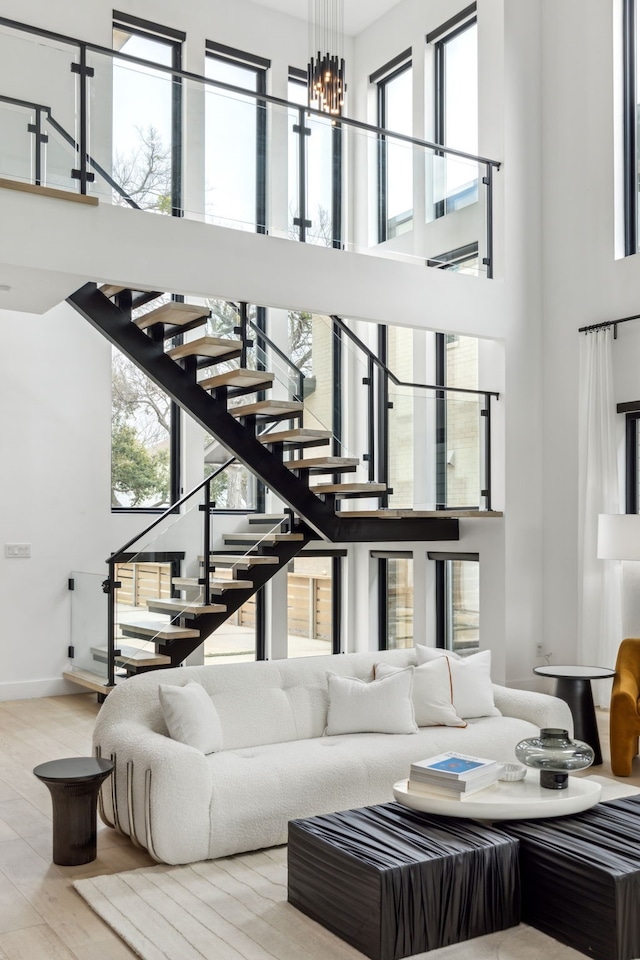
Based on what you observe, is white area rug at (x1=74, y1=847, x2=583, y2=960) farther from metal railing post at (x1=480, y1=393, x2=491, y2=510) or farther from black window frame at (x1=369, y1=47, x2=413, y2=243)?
black window frame at (x1=369, y1=47, x2=413, y2=243)

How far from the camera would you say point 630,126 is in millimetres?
7582

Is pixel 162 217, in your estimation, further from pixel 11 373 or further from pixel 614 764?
pixel 614 764

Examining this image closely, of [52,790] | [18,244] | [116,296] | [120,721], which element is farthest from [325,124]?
[52,790]

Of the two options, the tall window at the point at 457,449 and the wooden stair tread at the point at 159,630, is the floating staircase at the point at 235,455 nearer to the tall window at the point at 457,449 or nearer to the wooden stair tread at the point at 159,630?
the wooden stair tread at the point at 159,630

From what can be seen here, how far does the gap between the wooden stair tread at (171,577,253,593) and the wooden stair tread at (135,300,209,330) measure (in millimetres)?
1973

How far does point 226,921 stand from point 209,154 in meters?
4.87

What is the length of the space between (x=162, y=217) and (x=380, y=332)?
12.7 feet

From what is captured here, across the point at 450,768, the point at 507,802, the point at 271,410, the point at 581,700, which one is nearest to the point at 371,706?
the point at 450,768

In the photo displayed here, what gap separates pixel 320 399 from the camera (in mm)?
6988

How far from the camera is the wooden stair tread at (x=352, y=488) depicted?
703cm

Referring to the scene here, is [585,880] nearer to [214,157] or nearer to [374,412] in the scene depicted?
[374,412]

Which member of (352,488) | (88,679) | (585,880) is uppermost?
(352,488)

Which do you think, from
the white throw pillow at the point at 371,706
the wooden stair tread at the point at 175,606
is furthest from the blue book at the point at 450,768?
the wooden stair tread at the point at 175,606

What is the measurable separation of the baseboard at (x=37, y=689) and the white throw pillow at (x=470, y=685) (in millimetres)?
3968
